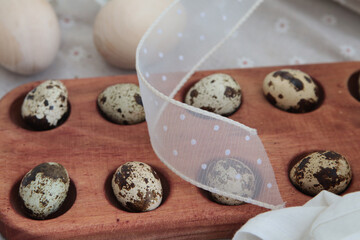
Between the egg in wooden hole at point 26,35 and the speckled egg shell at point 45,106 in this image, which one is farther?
the egg in wooden hole at point 26,35

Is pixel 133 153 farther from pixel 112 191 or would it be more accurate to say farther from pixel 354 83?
pixel 354 83

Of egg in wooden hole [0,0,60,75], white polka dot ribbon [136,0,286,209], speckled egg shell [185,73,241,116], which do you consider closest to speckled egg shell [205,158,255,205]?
white polka dot ribbon [136,0,286,209]

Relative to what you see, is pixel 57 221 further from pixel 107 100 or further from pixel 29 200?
pixel 107 100

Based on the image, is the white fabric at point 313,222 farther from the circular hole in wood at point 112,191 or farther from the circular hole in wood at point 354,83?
the circular hole in wood at point 354,83

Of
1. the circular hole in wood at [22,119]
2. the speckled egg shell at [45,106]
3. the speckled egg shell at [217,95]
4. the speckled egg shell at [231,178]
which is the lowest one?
the circular hole in wood at [22,119]

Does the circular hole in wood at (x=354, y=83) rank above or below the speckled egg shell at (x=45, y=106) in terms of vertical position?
above

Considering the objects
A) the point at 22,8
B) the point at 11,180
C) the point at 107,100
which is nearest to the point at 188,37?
the point at 107,100

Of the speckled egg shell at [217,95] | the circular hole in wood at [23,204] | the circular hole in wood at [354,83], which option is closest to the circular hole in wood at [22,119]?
the circular hole in wood at [23,204]
